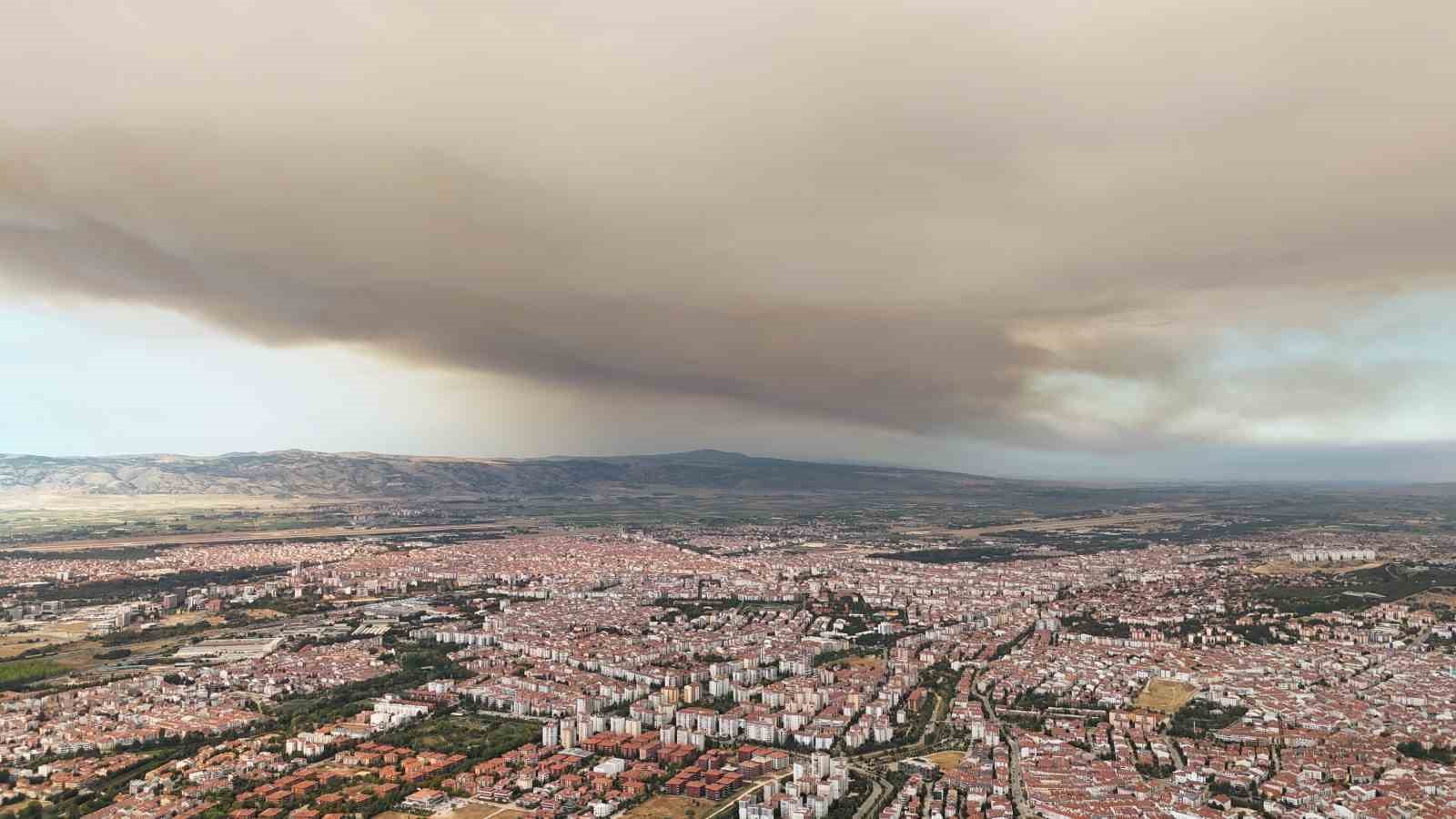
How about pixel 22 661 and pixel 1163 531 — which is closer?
pixel 22 661

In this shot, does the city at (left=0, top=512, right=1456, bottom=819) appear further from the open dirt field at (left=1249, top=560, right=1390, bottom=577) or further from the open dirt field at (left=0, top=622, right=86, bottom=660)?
the open dirt field at (left=1249, top=560, right=1390, bottom=577)

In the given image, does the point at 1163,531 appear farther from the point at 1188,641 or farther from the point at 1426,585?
the point at 1188,641

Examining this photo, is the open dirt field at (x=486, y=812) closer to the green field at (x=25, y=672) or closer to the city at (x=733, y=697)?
the city at (x=733, y=697)

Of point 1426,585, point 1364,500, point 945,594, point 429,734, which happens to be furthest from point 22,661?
point 1364,500

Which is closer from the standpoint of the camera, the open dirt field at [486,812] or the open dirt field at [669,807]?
the open dirt field at [486,812]

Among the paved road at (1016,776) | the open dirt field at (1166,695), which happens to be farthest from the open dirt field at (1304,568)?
the paved road at (1016,776)

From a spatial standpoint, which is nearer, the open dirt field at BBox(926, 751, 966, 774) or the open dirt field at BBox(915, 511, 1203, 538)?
the open dirt field at BBox(926, 751, 966, 774)

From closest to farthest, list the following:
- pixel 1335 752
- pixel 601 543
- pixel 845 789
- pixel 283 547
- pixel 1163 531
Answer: pixel 845 789 < pixel 1335 752 < pixel 283 547 < pixel 601 543 < pixel 1163 531

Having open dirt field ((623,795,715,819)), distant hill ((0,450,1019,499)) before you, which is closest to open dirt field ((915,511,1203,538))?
open dirt field ((623,795,715,819))
